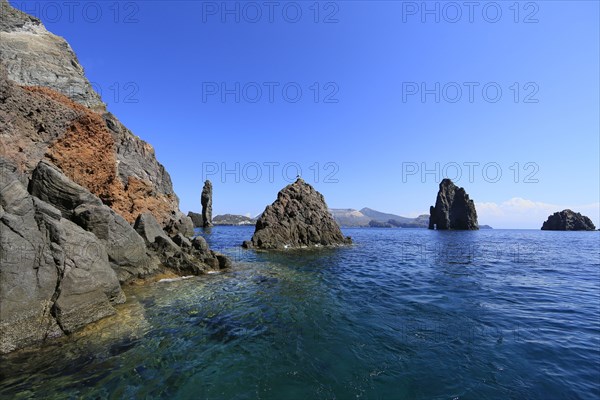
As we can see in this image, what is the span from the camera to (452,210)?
163750 millimetres

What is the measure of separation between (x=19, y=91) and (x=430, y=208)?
7621 inches

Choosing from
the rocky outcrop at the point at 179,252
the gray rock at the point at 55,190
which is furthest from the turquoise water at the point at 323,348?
the gray rock at the point at 55,190

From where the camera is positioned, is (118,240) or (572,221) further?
(572,221)

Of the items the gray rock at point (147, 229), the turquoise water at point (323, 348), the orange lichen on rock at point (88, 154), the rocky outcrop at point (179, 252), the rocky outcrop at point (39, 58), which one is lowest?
the turquoise water at point (323, 348)

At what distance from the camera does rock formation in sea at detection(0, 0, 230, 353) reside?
9008 millimetres

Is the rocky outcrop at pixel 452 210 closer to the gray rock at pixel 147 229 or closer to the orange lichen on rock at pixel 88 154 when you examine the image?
the gray rock at pixel 147 229

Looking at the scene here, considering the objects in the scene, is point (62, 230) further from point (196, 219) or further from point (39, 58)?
point (196, 219)

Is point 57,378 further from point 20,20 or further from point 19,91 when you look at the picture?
point 20,20

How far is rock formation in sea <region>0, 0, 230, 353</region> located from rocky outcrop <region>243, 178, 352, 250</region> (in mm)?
17493

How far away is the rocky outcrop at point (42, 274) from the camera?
8.59m

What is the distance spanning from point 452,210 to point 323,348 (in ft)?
590

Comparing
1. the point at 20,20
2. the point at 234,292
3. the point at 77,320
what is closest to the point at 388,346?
the point at 234,292

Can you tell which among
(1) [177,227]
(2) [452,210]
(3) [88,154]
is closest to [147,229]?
(3) [88,154]

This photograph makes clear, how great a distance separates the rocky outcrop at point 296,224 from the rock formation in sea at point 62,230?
17493mm
